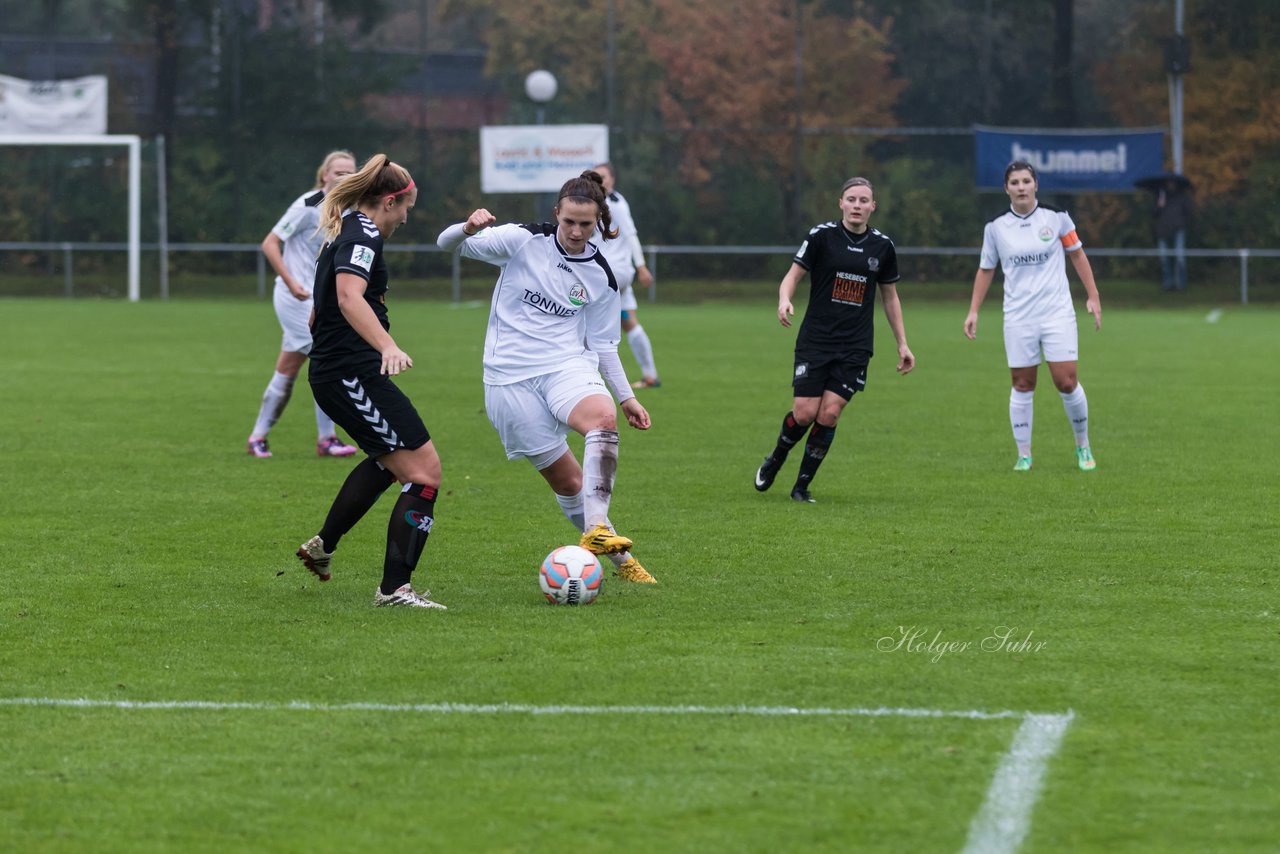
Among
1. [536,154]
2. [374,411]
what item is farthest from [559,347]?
[536,154]

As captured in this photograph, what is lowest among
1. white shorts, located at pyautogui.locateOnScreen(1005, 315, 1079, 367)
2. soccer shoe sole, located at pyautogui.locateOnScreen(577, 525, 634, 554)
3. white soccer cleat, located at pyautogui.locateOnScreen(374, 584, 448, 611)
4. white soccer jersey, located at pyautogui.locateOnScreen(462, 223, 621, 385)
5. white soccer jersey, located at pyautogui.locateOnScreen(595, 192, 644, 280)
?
white soccer cleat, located at pyautogui.locateOnScreen(374, 584, 448, 611)

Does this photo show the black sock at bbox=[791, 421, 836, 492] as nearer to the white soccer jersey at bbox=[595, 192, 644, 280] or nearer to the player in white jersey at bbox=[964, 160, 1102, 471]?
the player in white jersey at bbox=[964, 160, 1102, 471]

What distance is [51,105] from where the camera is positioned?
33.6m

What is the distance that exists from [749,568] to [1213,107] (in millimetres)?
28199

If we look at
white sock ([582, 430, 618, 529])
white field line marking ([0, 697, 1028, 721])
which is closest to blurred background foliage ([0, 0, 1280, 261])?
white sock ([582, 430, 618, 529])

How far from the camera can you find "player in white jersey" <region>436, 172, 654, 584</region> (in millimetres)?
7078

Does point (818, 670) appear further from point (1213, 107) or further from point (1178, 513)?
point (1213, 107)

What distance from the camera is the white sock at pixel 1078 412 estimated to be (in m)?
11.0

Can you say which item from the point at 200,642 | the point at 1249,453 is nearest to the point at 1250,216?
the point at 1249,453

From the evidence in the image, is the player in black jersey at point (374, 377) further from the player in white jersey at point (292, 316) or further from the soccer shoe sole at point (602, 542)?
the player in white jersey at point (292, 316)

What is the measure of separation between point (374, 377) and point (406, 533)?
0.59 metres

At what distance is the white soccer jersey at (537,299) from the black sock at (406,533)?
74 centimetres

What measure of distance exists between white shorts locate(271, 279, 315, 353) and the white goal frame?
22.1 metres

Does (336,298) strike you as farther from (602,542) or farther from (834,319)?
(834,319)
